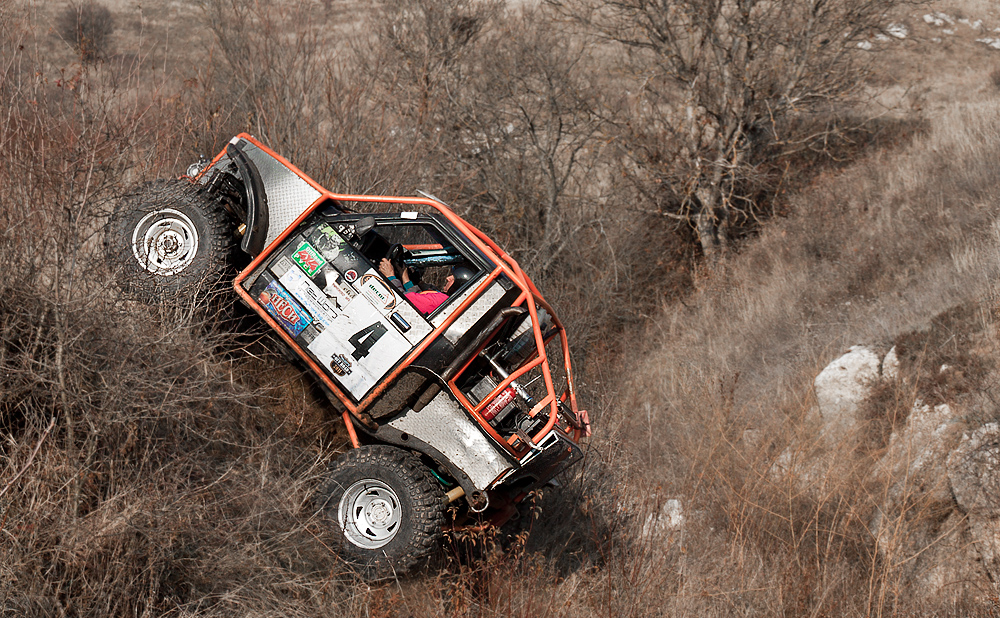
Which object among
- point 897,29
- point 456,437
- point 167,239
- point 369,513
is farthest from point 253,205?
point 897,29

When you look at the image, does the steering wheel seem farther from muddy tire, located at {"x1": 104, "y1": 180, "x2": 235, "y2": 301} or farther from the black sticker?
muddy tire, located at {"x1": 104, "y1": 180, "x2": 235, "y2": 301}

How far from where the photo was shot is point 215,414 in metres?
5.58

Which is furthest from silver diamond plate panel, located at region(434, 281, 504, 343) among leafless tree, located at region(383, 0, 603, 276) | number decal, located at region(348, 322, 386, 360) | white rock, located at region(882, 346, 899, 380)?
leafless tree, located at region(383, 0, 603, 276)

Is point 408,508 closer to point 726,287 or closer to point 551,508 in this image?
point 551,508

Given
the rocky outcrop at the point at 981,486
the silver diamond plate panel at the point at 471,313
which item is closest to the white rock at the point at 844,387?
the rocky outcrop at the point at 981,486

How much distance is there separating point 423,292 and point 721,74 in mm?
9733

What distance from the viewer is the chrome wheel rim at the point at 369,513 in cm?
551

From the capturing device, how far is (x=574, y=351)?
A: 37.2 ft

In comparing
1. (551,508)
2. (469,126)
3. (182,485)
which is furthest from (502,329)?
(469,126)

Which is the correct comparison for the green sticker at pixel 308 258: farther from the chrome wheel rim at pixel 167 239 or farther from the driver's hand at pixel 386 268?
the chrome wheel rim at pixel 167 239

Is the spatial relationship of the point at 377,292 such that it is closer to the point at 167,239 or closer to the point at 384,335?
the point at 384,335

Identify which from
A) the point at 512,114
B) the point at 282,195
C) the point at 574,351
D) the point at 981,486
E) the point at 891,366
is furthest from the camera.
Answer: the point at 512,114

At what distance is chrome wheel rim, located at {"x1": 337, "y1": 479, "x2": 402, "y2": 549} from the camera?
18.1 ft

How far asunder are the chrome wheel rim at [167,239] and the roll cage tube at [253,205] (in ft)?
1.45
